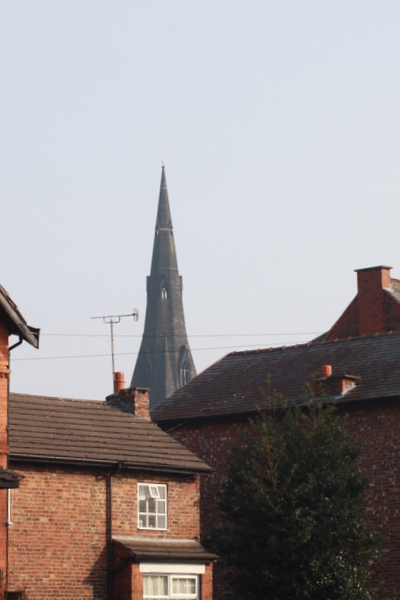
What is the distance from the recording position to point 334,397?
3766 cm

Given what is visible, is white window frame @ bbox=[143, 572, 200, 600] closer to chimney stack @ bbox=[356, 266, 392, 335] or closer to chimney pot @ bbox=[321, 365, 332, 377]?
chimney pot @ bbox=[321, 365, 332, 377]

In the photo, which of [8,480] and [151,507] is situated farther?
[151,507]

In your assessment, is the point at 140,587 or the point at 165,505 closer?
the point at 140,587

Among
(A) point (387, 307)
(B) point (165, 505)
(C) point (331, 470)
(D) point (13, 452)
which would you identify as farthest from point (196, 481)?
(A) point (387, 307)

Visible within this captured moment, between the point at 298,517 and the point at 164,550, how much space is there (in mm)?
3755

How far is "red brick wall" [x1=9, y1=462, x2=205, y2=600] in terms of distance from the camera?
99.6 feet

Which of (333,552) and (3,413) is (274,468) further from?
(3,413)

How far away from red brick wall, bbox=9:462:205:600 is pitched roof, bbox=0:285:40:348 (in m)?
3.75

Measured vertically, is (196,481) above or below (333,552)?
above

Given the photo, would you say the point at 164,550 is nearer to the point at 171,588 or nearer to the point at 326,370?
the point at 171,588

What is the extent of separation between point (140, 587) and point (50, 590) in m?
2.44

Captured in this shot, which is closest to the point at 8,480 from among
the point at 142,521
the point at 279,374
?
the point at 142,521

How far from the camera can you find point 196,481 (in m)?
35.0

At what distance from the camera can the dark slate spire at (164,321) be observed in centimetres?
17300
